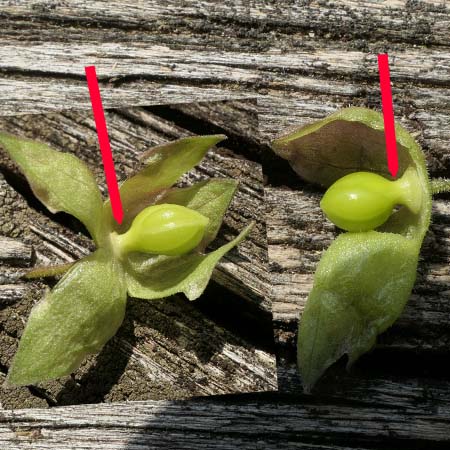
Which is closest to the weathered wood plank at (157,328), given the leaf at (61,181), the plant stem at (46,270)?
the plant stem at (46,270)

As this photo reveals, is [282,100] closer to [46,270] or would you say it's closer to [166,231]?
[166,231]

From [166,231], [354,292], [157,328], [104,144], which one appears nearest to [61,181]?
[104,144]

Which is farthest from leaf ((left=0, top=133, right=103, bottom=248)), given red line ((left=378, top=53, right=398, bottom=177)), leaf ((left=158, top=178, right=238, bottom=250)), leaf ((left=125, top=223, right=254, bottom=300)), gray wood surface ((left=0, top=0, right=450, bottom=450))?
red line ((left=378, top=53, right=398, bottom=177))

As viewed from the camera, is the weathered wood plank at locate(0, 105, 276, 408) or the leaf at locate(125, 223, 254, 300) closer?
the leaf at locate(125, 223, 254, 300)

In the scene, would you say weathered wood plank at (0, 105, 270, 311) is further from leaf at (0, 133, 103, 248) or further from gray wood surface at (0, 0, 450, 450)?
leaf at (0, 133, 103, 248)

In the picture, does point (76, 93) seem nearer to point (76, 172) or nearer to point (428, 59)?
point (76, 172)

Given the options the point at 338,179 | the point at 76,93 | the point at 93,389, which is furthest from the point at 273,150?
the point at 93,389

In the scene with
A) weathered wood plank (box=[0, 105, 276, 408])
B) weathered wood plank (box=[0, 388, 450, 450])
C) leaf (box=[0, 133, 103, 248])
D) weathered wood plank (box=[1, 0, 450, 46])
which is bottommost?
weathered wood plank (box=[0, 388, 450, 450])

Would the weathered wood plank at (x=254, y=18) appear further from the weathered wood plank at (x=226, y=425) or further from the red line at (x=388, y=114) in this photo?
the weathered wood plank at (x=226, y=425)
